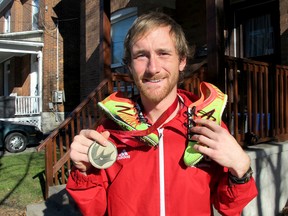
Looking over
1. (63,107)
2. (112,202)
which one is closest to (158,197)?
(112,202)

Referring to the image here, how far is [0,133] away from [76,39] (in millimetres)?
7149

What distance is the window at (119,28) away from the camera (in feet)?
30.4

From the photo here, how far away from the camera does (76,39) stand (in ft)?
52.3

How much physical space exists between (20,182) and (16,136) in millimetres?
4261

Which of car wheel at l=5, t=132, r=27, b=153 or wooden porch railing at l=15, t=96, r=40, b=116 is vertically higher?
wooden porch railing at l=15, t=96, r=40, b=116

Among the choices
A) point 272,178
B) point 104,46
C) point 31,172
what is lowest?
point 31,172

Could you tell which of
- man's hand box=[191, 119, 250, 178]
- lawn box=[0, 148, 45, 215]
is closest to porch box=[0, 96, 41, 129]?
lawn box=[0, 148, 45, 215]

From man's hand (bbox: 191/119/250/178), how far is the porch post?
2410mm

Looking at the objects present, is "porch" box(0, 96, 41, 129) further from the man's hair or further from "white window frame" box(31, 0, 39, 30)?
the man's hair

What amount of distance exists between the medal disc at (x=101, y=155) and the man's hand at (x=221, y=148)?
407mm

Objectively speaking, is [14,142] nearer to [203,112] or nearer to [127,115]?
[127,115]

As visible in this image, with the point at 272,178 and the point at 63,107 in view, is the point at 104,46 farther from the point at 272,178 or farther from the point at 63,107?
the point at 63,107

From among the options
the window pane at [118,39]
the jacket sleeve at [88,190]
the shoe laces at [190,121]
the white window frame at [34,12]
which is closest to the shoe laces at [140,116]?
the shoe laces at [190,121]

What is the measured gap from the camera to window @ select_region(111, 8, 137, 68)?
9.26 m
